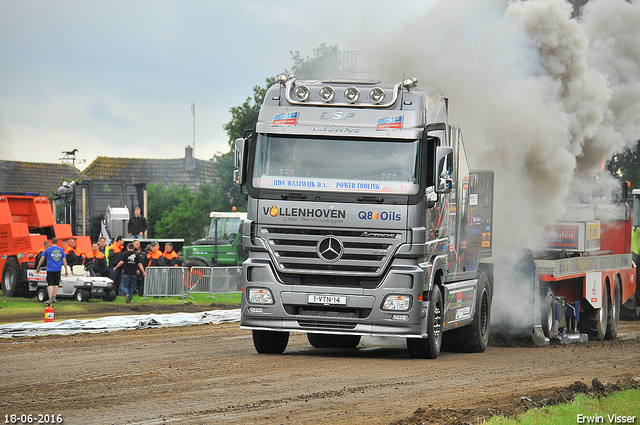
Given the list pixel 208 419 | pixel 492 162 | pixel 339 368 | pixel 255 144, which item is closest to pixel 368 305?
pixel 339 368

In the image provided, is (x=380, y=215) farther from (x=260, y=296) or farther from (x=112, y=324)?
(x=112, y=324)

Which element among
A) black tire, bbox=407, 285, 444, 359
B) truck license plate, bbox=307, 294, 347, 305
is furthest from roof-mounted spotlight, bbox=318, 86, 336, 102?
black tire, bbox=407, 285, 444, 359

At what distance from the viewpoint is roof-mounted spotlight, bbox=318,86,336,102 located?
12031 millimetres

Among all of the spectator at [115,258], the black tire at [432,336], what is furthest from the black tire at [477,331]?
the spectator at [115,258]

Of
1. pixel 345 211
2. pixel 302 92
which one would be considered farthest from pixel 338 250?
pixel 302 92

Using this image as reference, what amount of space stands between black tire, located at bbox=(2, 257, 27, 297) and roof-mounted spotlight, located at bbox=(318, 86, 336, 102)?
52.7ft

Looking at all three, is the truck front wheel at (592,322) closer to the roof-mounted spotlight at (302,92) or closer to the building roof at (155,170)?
the roof-mounted spotlight at (302,92)

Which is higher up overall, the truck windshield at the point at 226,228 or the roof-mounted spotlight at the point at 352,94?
the roof-mounted spotlight at the point at 352,94

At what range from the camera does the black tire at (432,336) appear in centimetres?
1188

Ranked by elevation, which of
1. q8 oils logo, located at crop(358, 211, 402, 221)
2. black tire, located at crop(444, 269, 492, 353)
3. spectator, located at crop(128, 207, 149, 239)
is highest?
q8 oils logo, located at crop(358, 211, 402, 221)

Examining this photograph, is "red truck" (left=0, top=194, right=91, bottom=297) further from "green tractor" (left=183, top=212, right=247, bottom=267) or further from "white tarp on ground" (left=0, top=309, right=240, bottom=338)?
"white tarp on ground" (left=0, top=309, right=240, bottom=338)

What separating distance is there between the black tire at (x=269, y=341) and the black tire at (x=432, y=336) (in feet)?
6.11

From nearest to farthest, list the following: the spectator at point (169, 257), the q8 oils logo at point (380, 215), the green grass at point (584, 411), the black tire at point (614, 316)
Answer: the green grass at point (584, 411), the q8 oils logo at point (380, 215), the black tire at point (614, 316), the spectator at point (169, 257)

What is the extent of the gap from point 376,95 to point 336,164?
1132 mm
